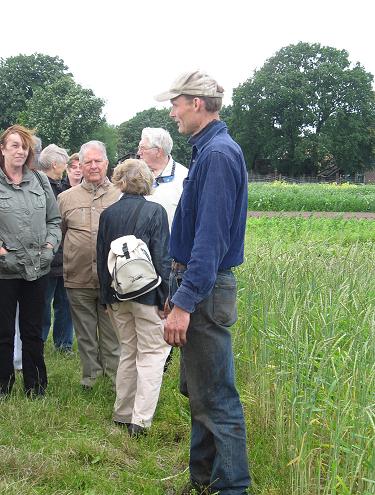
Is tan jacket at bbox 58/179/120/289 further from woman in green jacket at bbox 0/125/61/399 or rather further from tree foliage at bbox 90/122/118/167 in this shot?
tree foliage at bbox 90/122/118/167

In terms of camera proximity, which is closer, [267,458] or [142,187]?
[267,458]

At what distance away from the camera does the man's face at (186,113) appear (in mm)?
3027

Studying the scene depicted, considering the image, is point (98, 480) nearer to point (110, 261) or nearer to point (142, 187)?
point (110, 261)

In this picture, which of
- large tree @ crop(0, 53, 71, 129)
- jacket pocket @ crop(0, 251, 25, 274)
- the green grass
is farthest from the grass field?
large tree @ crop(0, 53, 71, 129)

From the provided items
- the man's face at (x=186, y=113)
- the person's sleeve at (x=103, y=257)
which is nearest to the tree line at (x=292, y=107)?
the person's sleeve at (x=103, y=257)

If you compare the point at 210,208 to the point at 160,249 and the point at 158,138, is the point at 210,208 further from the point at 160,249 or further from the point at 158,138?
the point at 158,138

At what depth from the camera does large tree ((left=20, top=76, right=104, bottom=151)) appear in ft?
179

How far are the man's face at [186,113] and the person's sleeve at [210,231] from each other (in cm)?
29

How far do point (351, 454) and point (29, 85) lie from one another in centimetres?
6418

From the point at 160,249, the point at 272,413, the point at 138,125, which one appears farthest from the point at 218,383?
the point at 138,125

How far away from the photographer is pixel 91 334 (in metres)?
5.18

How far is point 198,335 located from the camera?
3008 mm

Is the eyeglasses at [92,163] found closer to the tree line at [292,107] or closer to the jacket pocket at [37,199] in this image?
the jacket pocket at [37,199]

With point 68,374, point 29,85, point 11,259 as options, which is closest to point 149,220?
point 11,259
